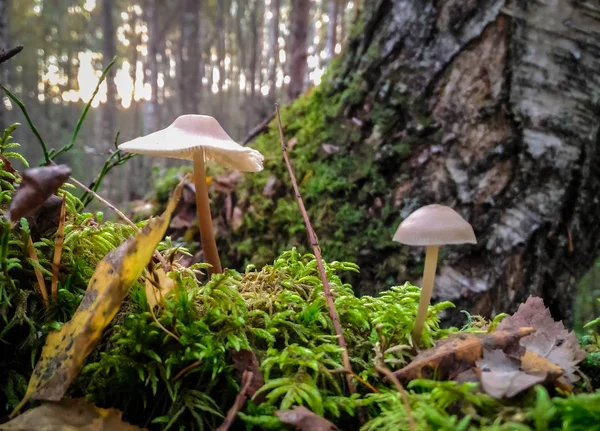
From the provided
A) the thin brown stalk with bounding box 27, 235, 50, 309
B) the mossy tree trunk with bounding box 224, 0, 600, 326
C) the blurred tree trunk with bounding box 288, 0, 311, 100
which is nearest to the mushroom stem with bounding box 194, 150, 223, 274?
the thin brown stalk with bounding box 27, 235, 50, 309

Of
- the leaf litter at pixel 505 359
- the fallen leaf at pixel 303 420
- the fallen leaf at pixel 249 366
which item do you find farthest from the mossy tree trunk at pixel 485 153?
the fallen leaf at pixel 303 420

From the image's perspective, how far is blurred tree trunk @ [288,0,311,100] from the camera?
6.76 meters

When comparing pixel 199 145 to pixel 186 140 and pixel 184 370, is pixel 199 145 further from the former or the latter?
pixel 184 370

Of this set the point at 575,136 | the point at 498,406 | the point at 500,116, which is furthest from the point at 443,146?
the point at 498,406

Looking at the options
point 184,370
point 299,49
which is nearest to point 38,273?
point 184,370

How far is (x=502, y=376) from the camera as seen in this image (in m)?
0.84

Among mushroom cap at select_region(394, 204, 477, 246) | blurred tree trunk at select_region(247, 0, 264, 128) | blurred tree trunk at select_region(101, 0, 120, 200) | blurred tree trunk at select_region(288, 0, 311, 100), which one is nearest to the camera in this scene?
mushroom cap at select_region(394, 204, 477, 246)

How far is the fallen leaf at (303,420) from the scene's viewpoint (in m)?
0.79

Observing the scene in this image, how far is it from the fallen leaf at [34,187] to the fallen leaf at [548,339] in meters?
1.10

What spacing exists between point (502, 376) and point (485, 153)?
2081mm

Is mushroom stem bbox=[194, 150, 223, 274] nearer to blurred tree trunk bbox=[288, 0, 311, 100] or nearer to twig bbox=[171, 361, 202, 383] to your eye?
twig bbox=[171, 361, 202, 383]

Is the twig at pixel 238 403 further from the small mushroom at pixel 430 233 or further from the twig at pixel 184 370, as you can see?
the small mushroom at pixel 430 233

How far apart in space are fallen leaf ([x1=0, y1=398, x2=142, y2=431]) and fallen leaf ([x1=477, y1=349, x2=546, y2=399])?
2.32ft

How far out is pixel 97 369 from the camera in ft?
3.21
